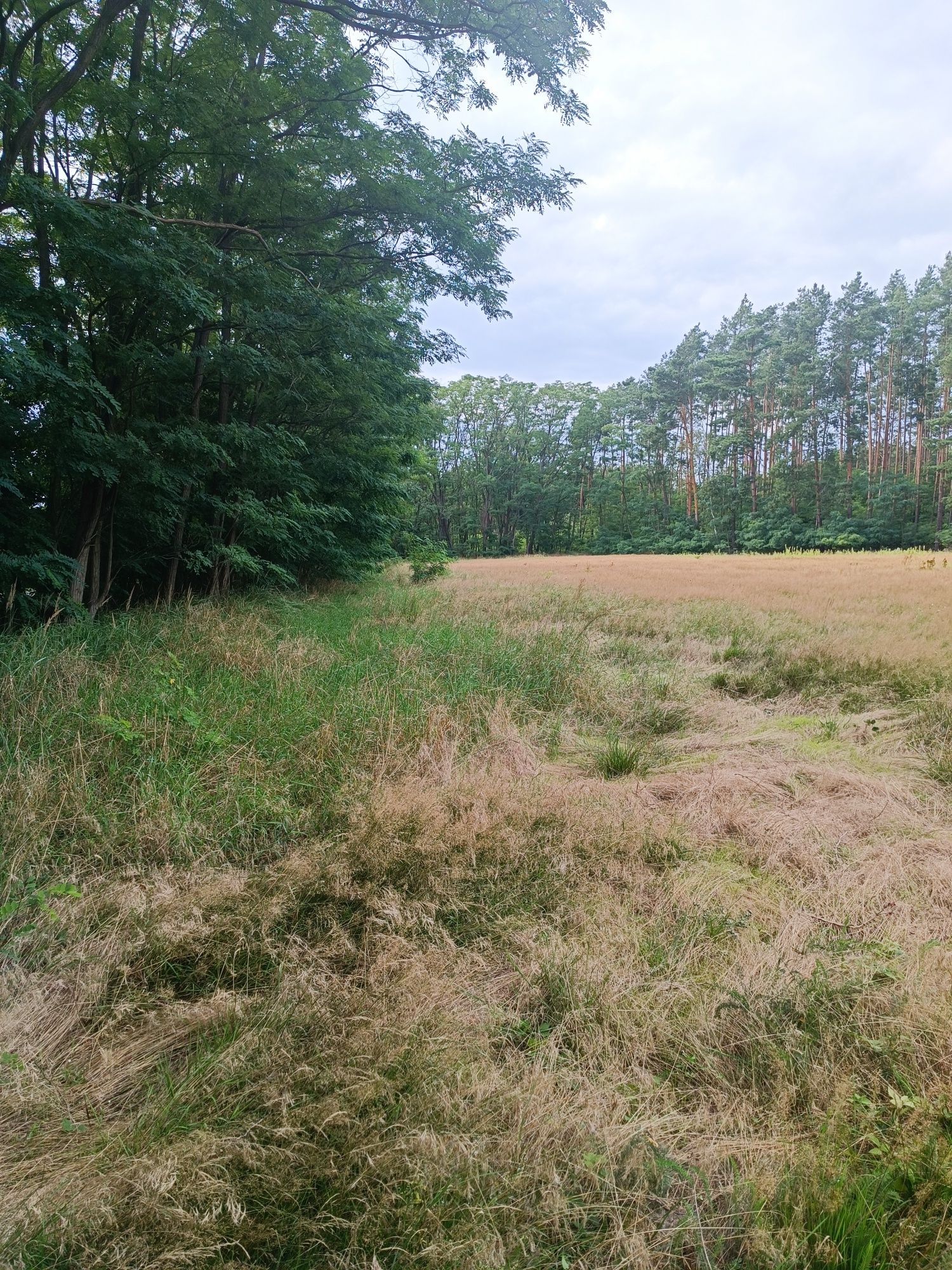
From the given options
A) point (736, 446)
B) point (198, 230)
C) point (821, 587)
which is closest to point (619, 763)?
point (198, 230)

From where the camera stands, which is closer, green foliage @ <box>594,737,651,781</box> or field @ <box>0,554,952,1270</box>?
field @ <box>0,554,952,1270</box>

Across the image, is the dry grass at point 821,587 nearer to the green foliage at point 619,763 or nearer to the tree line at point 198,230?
the green foliage at point 619,763

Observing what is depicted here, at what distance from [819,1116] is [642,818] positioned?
161 cm

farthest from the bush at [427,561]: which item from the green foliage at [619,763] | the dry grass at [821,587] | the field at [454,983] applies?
the green foliage at [619,763]

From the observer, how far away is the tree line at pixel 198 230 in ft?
16.8

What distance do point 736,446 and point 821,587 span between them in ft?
125

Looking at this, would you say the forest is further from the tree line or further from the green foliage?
the green foliage

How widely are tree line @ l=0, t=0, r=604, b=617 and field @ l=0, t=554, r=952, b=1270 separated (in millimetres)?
2552

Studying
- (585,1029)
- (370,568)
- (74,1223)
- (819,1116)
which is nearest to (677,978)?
(585,1029)

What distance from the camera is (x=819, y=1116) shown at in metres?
1.45

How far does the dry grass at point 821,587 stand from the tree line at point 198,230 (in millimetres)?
6901

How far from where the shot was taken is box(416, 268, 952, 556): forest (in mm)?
38281

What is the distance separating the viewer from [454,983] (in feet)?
6.33

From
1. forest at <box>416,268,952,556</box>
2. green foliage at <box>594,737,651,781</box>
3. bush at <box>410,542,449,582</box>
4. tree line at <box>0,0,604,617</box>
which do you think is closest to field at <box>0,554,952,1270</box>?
green foliage at <box>594,737,651,781</box>
